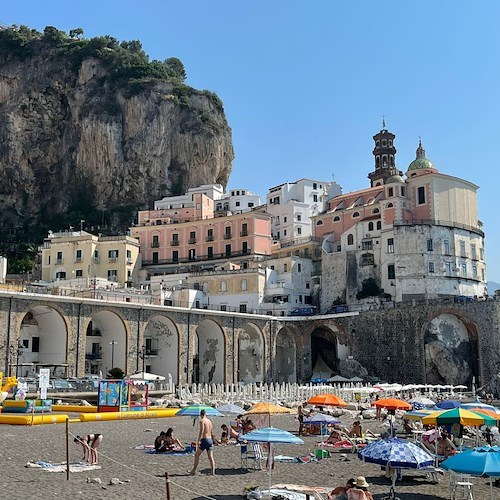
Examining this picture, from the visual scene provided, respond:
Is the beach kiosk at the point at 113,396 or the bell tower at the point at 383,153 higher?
the bell tower at the point at 383,153

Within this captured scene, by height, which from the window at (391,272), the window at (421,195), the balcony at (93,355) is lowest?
the balcony at (93,355)

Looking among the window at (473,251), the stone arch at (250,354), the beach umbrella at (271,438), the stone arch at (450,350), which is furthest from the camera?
the window at (473,251)

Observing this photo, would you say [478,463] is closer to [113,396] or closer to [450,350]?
[113,396]

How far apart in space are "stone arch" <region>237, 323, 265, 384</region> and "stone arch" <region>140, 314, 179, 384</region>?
7.13 meters

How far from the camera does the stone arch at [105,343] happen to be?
46809 mm

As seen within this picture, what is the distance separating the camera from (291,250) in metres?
69.2

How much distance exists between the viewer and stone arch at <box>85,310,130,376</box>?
46.8 meters

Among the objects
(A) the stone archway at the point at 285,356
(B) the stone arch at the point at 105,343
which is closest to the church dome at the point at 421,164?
(A) the stone archway at the point at 285,356

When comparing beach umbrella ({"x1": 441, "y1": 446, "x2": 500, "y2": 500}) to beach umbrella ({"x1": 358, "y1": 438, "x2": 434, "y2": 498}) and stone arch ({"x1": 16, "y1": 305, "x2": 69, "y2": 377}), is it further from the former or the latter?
stone arch ({"x1": 16, "y1": 305, "x2": 69, "y2": 377})

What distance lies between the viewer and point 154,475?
1467cm

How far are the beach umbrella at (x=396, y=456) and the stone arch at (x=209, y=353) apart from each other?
130 ft

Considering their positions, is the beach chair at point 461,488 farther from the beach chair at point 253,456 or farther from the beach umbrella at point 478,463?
the beach chair at point 253,456

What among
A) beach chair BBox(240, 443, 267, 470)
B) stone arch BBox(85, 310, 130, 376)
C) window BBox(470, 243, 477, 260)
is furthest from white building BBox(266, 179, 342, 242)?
beach chair BBox(240, 443, 267, 470)

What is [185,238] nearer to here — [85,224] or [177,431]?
[85,224]
